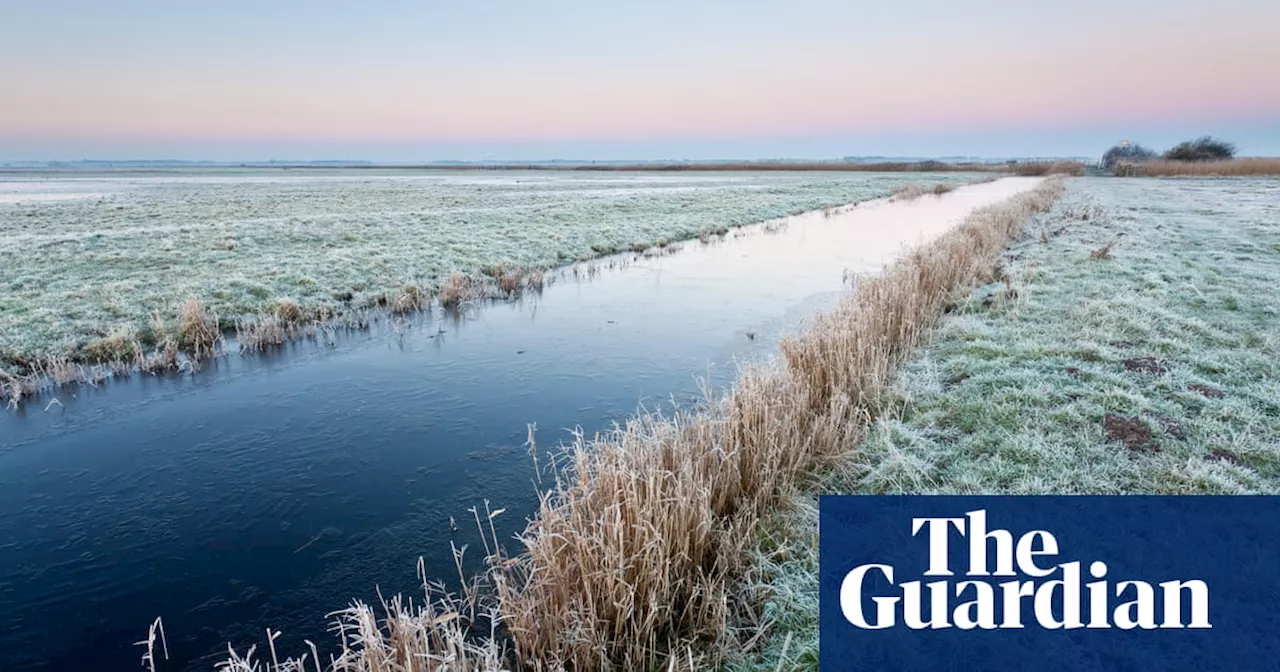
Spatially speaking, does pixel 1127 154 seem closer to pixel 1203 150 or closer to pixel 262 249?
pixel 1203 150

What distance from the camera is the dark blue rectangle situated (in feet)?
12.3

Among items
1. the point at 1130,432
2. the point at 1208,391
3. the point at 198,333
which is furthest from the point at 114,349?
the point at 1208,391

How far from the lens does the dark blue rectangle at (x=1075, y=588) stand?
374 cm

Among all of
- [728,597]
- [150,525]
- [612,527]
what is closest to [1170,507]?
[728,597]

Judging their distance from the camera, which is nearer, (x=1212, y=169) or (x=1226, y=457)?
(x=1226, y=457)

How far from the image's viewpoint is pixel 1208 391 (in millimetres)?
7277

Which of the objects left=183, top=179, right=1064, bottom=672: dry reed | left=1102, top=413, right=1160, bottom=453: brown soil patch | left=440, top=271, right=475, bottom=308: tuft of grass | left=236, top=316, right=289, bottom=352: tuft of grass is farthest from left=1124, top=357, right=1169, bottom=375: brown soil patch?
left=236, top=316, right=289, bottom=352: tuft of grass

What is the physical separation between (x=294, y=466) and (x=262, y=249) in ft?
58.0

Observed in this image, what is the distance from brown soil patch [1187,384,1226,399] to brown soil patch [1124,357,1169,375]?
44 centimetres

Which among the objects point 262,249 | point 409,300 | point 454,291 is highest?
point 262,249

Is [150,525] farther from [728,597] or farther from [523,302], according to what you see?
[523,302]

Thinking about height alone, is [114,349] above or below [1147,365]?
below

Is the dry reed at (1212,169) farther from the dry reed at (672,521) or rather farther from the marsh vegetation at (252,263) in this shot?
the dry reed at (672,521)

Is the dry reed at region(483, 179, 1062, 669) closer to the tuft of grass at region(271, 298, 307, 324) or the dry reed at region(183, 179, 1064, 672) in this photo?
the dry reed at region(183, 179, 1064, 672)
